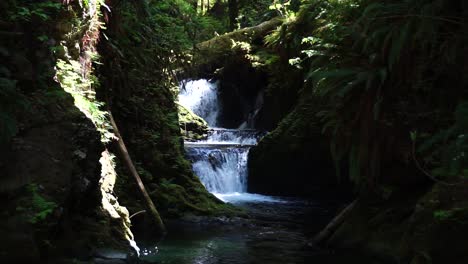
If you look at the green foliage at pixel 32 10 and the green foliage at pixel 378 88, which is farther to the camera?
the green foliage at pixel 378 88

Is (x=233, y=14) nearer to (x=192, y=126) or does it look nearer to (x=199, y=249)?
(x=192, y=126)

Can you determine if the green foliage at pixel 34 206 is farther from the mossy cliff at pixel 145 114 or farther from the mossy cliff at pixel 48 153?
the mossy cliff at pixel 145 114

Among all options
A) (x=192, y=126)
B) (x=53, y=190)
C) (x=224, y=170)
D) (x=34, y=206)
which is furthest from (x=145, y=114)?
(x=192, y=126)

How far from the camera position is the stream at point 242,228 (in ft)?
24.9

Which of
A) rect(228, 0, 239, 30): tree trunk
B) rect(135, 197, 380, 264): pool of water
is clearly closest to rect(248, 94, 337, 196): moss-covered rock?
rect(135, 197, 380, 264): pool of water

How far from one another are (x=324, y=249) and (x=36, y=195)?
16.3ft

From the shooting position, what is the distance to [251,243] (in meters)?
8.62

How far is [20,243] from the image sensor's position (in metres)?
5.07

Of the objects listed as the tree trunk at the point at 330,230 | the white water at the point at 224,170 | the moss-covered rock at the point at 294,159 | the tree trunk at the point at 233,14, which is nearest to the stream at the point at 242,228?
the white water at the point at 224,170

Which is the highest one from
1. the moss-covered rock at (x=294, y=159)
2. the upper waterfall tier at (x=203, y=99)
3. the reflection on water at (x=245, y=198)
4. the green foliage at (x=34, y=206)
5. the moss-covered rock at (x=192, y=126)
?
the upper waterfall tier at (x=203, y=99)

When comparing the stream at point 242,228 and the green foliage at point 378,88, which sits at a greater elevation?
the green foliage at point 378,88

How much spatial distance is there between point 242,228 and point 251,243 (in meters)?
1.32

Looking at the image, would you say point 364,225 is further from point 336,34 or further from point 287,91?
point 287,91

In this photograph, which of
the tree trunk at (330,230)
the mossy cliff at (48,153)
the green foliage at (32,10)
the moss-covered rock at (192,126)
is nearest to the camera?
the mossy cliff at (48,153)
